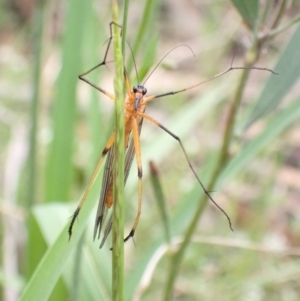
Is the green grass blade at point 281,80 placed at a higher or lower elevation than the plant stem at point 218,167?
higher

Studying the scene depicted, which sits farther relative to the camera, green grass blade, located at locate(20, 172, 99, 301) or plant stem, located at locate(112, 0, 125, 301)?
green grass blade, located at locate(20, 172, 99, 301)

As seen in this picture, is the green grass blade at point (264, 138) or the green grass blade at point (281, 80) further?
the green grass blade at point (264, 138)

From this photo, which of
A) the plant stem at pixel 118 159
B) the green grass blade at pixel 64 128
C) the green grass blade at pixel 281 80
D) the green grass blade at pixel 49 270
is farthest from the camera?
the green grass blade at pixel 64 128

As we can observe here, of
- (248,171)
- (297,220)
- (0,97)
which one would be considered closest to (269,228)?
(297,220)

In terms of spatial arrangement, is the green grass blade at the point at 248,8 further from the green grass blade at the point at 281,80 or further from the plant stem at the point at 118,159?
the plant stem at the point at 118,159

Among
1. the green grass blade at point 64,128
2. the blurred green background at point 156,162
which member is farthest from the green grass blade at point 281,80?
the green grass blade at point 64,128

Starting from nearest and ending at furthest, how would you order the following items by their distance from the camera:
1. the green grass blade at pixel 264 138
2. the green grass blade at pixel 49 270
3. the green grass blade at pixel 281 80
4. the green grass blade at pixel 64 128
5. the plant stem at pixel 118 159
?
the plant stem at pixel 118 159 → the green grass blade at pixel 49 270 → the green grass blade at pixel 281 80 → the green grass blade at pixel 264 138 → the green grass blade at pixel 64 128

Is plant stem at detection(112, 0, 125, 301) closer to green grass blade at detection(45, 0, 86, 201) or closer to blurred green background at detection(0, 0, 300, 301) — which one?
blurred green background at detection(0, 0, 300, 301)

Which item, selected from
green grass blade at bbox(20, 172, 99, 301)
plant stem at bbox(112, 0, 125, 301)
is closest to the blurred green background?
green grass blade at bbox(20, 172, 99, 301)
